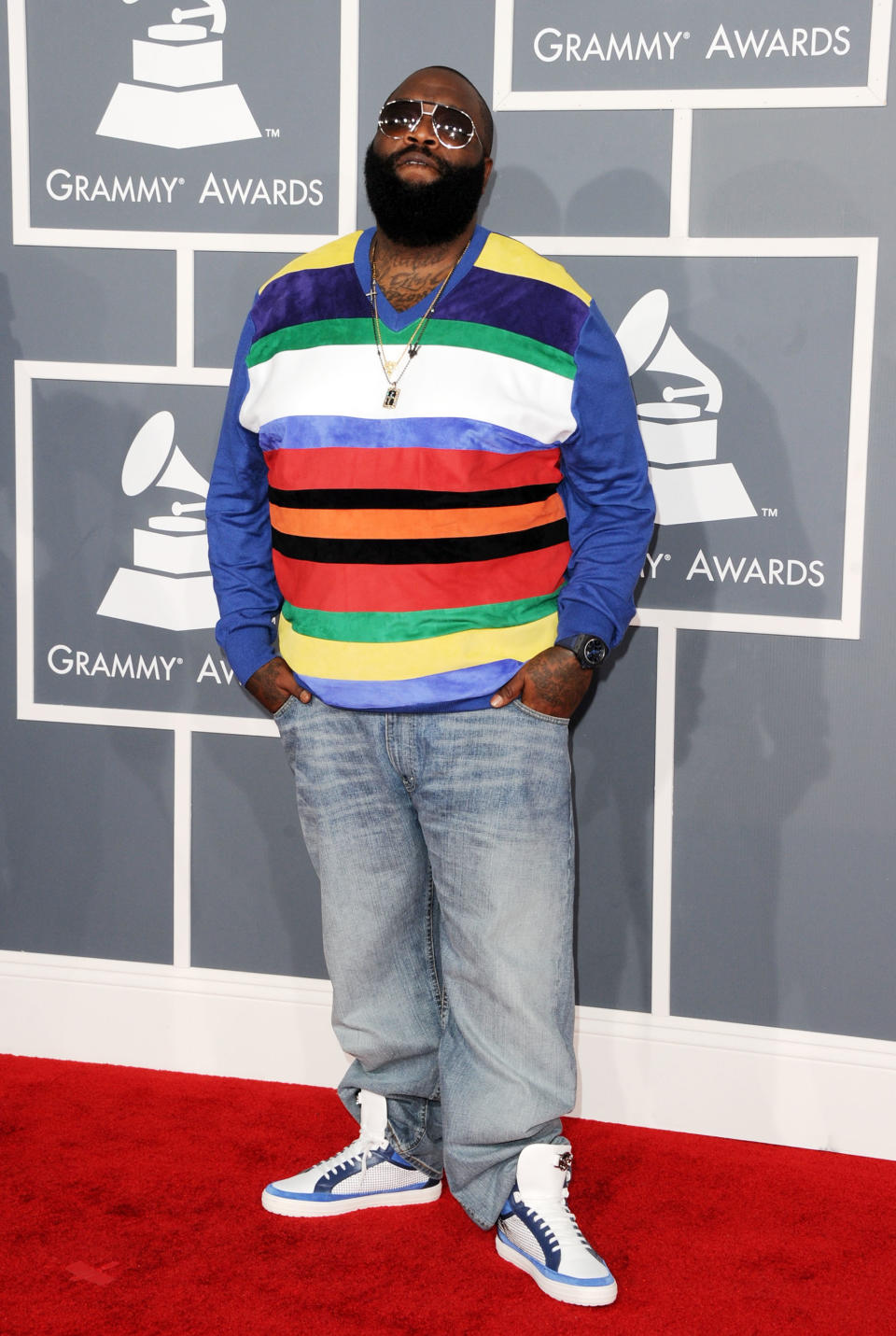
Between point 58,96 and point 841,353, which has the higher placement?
point 58,96

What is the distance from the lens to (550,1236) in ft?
6.99

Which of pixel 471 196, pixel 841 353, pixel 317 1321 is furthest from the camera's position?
pixel 841 353

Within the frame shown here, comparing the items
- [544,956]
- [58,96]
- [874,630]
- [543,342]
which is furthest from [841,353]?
[58,96]

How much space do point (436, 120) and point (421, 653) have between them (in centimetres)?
85

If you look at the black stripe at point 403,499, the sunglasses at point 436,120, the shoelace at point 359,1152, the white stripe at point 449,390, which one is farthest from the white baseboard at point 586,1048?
the sunglasses at point 436,120

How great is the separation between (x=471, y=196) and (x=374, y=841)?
3.53 ft

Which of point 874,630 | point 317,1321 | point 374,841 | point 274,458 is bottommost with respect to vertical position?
point 317,1321

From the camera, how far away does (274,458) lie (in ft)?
7.32

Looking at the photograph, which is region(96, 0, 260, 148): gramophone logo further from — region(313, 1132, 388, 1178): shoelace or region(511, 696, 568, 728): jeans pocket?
region(313, 1132, 388, 1178): shoelace

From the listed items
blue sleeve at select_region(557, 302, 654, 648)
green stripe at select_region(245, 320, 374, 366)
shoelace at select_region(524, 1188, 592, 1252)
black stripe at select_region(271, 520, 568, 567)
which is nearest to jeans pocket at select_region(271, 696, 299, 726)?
black stripe at select_region(271, 520, 568, 567)

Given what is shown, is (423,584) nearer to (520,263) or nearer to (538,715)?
(538,715)

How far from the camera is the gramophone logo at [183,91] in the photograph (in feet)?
8.68

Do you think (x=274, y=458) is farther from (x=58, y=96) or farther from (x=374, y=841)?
(x=58, y=96)

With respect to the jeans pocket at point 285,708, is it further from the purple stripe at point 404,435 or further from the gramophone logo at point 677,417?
the gramophone logo at point 677,417
